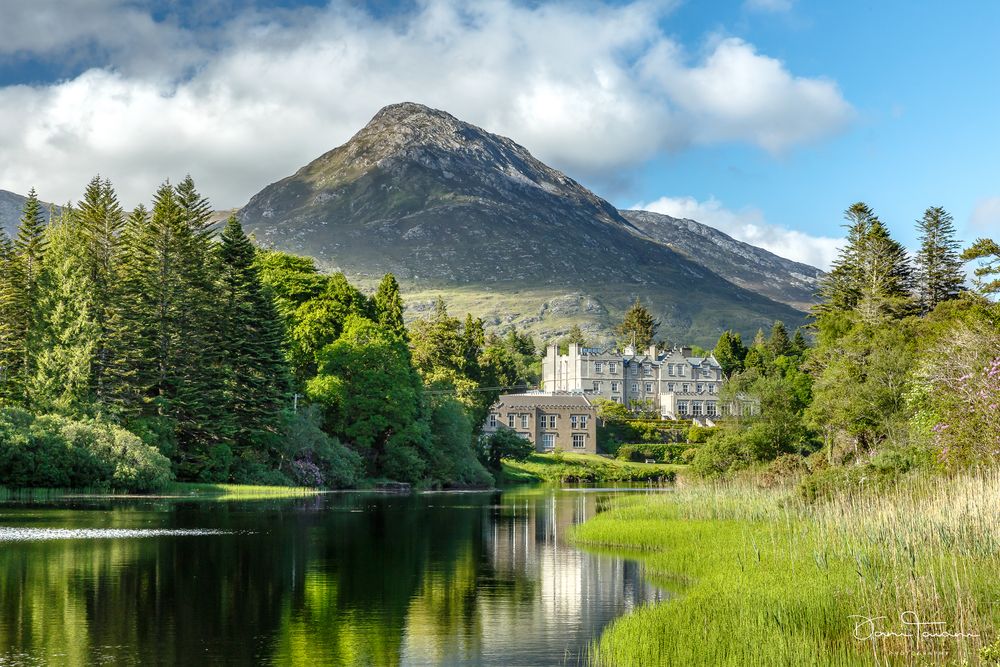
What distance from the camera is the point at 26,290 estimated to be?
76.2 m

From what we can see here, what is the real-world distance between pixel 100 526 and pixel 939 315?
5542 cm

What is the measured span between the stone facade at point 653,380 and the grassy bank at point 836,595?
520 feet

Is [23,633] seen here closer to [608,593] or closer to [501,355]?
[608,593]

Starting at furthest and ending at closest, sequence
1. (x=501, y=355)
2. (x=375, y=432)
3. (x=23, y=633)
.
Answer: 1. (x=501, y=355)
2. (x=375, y=432)
3. (x=23, y=633)

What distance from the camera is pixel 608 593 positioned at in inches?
974

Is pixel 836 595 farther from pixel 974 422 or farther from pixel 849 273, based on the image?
pixel 849 273

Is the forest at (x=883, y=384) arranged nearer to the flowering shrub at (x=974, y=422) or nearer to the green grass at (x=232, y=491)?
the flowering shrub at (x=974, y=422)

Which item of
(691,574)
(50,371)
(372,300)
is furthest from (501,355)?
(691,574)

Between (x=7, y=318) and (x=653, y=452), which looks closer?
(x=7, y=318)

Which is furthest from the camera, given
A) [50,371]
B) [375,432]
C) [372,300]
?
[372,300]

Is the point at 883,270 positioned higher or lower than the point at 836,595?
higher

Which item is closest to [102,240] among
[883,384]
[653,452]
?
[883,384]

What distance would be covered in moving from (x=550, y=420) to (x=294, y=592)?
128870 millimetres

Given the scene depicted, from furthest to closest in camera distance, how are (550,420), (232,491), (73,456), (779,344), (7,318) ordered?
(779,344), (550,420), (7,318), (232,491), (73,456)
